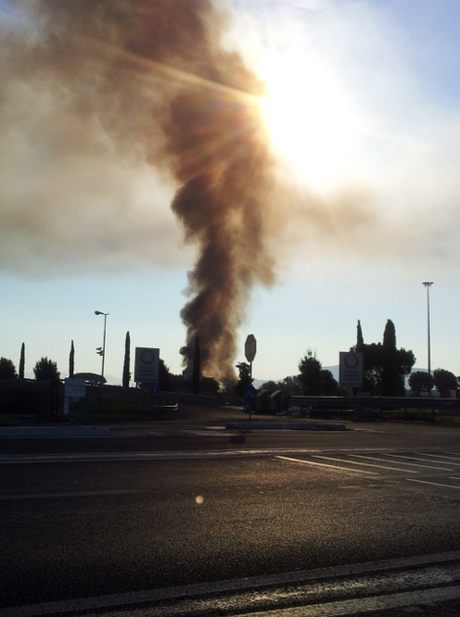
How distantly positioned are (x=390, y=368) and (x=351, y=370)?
17679mm

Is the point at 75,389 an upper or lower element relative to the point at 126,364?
lower

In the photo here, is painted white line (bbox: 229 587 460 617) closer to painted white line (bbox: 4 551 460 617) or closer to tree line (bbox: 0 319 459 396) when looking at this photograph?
painted white line (bbox: 4 551 460 617)

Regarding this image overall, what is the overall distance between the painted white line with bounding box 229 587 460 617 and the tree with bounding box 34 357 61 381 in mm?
64241

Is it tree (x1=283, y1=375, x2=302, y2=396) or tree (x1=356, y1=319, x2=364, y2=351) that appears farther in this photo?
tree (x1=356, y1=319, x2=364, y2=351)

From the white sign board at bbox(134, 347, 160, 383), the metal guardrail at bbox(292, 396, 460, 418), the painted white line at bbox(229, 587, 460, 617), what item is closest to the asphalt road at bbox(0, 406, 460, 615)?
the painted white line at bbox(229, 587, 460, 617)

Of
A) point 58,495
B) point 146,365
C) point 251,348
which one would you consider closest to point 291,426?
point 251,348

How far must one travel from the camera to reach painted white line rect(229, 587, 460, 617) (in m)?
3.90

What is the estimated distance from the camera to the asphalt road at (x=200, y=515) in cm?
464

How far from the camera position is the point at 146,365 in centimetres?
2730

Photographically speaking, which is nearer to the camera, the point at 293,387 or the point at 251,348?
the point at 251,348

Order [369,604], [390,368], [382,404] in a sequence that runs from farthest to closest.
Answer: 1. [390,368]
2. [382,404]
3. [369,604]

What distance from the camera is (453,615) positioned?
3.91 m

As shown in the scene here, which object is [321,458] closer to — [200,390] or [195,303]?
[200,390]

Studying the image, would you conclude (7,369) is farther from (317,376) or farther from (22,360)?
(317,376)
